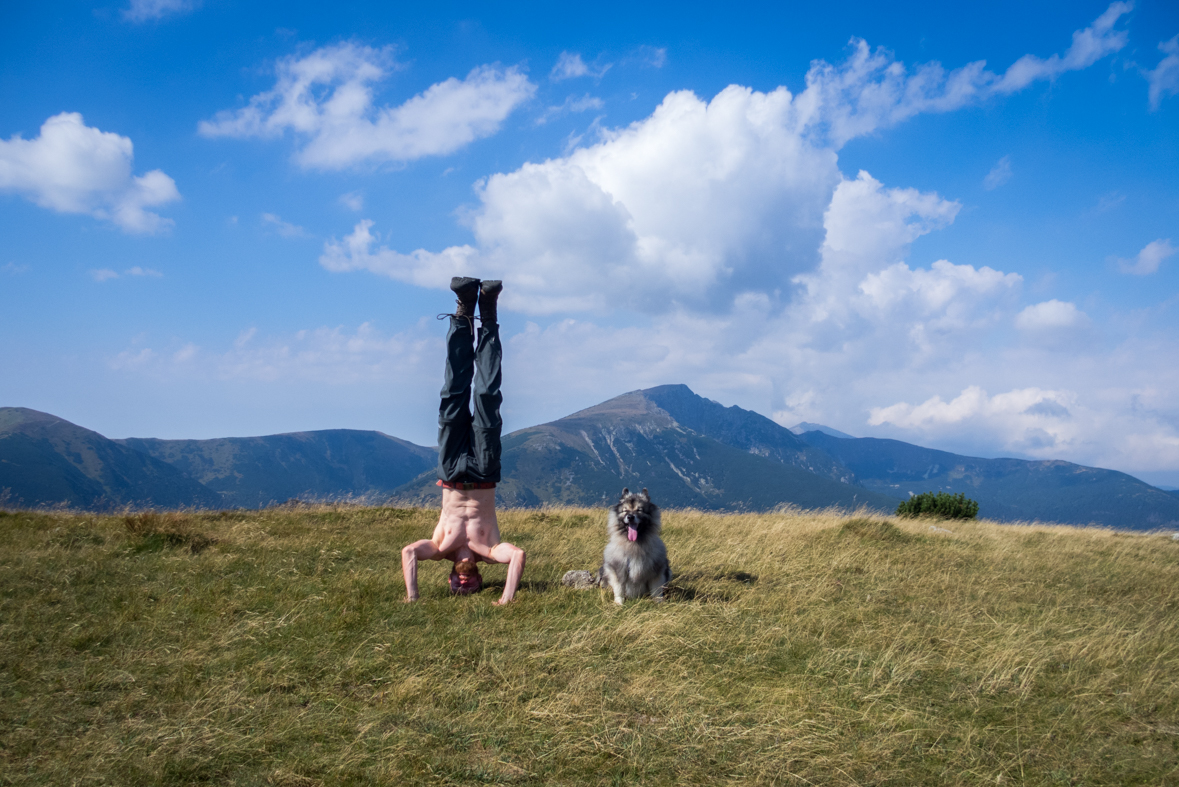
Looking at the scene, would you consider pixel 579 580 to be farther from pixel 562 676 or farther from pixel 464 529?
pixel 562 676

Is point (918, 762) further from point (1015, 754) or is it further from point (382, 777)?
point (382, 777)

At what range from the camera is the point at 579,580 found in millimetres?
9664

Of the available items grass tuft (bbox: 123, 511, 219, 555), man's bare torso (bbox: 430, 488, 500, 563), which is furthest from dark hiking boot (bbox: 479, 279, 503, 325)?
grass tuft (bbox: 123, 511, 219, 555)

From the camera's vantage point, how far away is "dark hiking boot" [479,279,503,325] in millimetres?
9188

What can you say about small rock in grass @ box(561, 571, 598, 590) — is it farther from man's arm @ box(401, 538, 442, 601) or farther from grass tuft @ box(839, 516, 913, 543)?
grass tuft @ box(839, 516, 913, 543)

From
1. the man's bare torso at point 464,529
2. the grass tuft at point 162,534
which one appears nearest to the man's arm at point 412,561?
the man's bare torso at point 464,529

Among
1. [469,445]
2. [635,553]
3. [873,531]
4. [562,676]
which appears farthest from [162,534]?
[873,531]

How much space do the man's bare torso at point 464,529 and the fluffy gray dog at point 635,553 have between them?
6.05 feet

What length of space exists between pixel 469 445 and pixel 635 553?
9.93 feet

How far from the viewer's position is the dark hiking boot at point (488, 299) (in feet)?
30.1

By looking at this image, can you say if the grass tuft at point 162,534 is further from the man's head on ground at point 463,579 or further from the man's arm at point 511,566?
the man's arm at point 511,566

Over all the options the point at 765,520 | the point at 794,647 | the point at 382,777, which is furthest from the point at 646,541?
the point at 765,520

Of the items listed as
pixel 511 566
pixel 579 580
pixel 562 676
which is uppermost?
pixel 511 566

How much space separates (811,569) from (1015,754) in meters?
6.10
